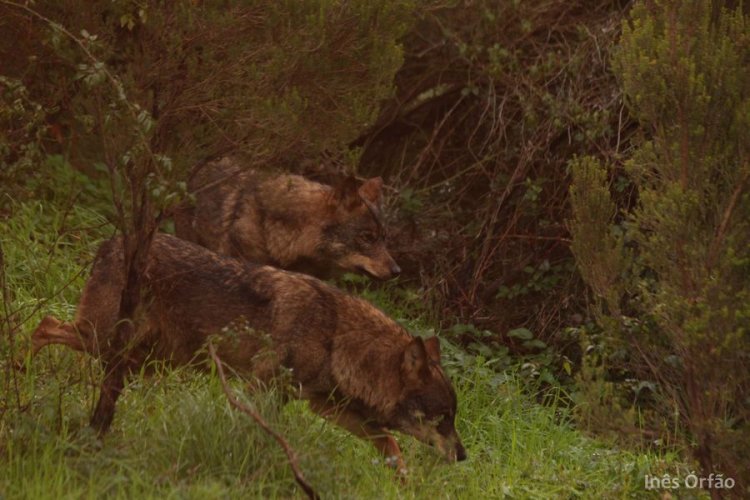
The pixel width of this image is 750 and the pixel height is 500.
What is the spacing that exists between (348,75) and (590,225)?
62.6 inches

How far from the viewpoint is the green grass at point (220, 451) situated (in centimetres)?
608

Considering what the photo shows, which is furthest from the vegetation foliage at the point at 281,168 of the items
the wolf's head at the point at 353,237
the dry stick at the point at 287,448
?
the wolf's head at the point at 353,237

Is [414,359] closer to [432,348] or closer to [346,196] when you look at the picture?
[432,348]

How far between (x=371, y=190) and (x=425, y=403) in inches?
120

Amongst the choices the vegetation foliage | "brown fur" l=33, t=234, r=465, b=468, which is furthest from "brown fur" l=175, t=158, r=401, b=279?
"brown fur" l=33, t=234, r=465, b=468

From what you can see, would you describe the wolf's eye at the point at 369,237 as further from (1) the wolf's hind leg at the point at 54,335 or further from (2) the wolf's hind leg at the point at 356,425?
(1) the wolf's hind leg at the point at 54,335

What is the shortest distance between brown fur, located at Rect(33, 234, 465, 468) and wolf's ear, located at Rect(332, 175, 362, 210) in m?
2.18

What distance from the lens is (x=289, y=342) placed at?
25.2 feet

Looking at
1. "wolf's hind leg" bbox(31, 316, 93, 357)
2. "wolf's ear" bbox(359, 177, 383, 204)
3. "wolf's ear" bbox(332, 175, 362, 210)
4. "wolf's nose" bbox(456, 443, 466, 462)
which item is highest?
"wolf's hind leg" bbox(31, 316, 93, 357)

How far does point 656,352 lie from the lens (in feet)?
22.7

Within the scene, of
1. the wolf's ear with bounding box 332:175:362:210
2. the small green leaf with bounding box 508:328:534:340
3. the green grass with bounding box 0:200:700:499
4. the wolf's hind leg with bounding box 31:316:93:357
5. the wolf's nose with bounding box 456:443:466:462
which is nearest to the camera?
the green grass with bounding box 0:200:700:499

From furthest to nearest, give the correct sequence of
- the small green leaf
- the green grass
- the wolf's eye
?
the small green leaf < the wolf's eye < the green grass

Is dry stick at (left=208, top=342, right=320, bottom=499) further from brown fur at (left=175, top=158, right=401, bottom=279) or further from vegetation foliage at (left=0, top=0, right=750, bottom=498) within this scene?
brown fur at (left=175, top=158, right=401, bottom=279)

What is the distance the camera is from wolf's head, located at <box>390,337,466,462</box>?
7.66 meters
